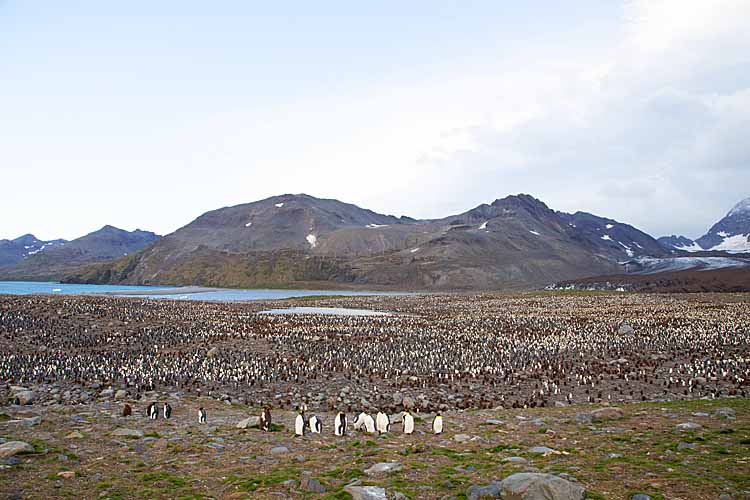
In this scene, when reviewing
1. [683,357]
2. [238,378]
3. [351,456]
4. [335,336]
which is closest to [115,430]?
[351,456]

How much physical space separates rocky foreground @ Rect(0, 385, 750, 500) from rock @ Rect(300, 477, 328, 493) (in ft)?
0.06

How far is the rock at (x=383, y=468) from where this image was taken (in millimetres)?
9972

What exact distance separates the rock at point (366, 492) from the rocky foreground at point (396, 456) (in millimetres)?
19

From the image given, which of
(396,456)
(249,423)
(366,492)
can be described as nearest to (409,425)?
(396,456)

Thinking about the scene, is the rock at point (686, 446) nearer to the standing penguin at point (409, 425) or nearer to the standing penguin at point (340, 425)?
the standing penguin at point (409, 425)

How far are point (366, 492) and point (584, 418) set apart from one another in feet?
26.2

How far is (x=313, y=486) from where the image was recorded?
361 inches

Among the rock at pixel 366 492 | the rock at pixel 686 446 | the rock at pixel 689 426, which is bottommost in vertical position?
the rock at pixel 689 426

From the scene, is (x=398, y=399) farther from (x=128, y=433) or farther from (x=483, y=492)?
(x=483, y=492)

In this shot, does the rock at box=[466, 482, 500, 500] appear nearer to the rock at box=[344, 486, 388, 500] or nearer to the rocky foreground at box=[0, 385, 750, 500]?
the rocky foreground at box=[0, 385, 750, 500]

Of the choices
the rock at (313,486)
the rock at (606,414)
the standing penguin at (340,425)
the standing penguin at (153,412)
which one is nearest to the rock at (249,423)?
the standing penguin at (340,425)

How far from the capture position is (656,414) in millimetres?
14359

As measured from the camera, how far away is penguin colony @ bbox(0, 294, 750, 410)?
64.2ft

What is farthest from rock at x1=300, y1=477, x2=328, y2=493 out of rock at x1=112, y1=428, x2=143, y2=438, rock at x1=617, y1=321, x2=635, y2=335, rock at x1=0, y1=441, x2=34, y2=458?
rock at x1=617, y1=321, x2=635, y2=335
